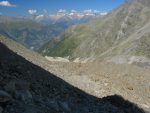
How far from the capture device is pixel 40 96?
20594 mm

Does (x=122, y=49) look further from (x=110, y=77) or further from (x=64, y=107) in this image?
(x=64, y=107)

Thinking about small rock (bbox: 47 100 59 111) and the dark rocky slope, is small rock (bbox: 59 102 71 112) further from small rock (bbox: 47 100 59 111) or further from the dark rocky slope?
small rock (bbox: 47 100 59 111)

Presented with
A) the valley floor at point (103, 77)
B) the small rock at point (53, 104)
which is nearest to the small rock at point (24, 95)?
the small rock at point (53, 104)

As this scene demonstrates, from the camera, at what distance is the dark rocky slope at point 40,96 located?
17.5 m

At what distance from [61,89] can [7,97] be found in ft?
28.7

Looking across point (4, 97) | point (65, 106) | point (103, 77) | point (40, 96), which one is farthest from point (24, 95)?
point (103, 77)

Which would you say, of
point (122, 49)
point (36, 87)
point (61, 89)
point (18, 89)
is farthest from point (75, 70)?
point (122, 49)

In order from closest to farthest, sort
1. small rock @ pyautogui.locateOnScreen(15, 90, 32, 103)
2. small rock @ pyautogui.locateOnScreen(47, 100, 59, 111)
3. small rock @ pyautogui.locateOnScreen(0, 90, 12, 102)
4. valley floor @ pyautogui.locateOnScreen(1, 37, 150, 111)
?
small rock @ pyautogui.locateOnScreen(0, 90, 12, 102), small rock @ pyautogui.locateOnScreen(15, 90, 32, 103), small rock @ pyautogui.locateOnScreen(47, 100, 59, 111), valley floor @ pyautogui.locateOnScreen(1, 37, 150, 111)

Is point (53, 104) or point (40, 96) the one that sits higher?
point (40, 96)

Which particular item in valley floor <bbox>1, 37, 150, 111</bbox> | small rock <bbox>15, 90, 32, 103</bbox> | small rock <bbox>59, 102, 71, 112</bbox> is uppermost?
valley floor <bbox>1, 37, 150, 111</bbox>

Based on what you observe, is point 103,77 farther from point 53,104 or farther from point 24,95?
point 24,95

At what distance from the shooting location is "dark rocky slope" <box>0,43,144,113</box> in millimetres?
17469

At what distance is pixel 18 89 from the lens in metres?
18.8

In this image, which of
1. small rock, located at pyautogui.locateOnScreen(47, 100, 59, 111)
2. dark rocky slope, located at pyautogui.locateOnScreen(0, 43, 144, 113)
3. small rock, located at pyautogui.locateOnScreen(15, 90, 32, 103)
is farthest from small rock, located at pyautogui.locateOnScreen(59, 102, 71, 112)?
small rock, located at pyautogui.locateOnScreen(15, 90, 32, 103)
